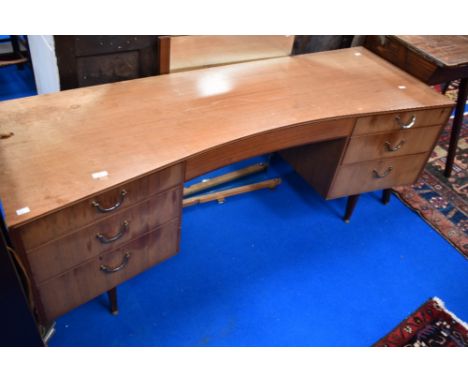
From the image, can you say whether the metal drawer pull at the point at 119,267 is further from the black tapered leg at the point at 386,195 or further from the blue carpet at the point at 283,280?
the black tapered leg at the point at 386,195

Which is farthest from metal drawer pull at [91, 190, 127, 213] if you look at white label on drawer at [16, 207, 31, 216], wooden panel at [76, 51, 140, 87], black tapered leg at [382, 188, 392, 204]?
black tapered leg at [382, 188, 392, 204]

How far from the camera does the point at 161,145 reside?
1.25 metres

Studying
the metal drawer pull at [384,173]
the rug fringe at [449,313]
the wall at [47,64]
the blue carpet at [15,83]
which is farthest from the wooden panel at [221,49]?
the blue carpet at [15,83]

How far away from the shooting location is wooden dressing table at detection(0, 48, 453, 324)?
42.7 inches

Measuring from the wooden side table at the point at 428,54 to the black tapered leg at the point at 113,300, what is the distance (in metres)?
1.59

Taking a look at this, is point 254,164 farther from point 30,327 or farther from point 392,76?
point 30,327

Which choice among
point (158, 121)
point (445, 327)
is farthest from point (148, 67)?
point (445, 327)

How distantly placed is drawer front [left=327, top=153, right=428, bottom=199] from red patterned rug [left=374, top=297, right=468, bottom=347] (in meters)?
0.57

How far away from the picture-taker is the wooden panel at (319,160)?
68.7 inches

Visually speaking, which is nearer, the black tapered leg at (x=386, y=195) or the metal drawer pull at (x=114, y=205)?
the metal drawer pull at (x=114, y=205)

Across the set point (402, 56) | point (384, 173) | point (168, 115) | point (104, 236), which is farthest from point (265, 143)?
point (402, 56)

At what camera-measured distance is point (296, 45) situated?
1.95 meters

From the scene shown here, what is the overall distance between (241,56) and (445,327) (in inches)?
56.4

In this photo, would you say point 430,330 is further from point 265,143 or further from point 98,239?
point 98,239
